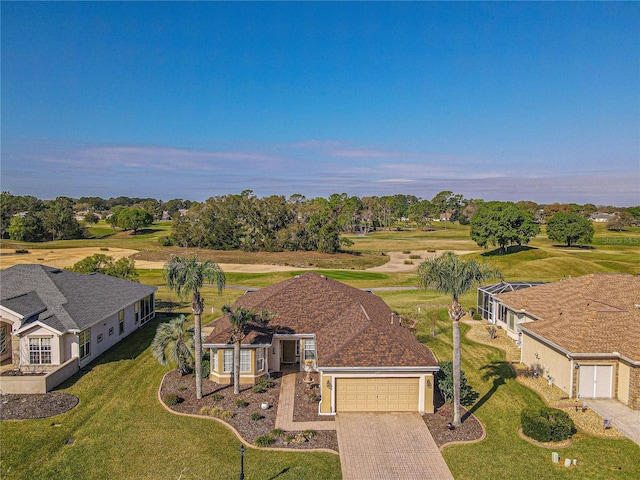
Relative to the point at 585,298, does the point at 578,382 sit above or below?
below

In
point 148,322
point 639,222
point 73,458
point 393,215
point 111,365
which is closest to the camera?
point 73,458

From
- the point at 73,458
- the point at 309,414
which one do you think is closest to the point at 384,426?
the point at 309,414

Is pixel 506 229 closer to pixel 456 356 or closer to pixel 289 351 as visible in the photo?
pixel 289 351

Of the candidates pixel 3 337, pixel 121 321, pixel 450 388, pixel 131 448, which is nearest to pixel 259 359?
pixel 131 448

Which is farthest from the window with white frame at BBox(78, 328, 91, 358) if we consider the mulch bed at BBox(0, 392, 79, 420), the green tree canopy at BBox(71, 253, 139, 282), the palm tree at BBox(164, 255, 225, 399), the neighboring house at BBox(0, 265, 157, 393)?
Answer: the green tree canopy at BBox(71, 253, 139, 282)

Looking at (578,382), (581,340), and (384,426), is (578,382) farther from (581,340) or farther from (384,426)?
(384,426)

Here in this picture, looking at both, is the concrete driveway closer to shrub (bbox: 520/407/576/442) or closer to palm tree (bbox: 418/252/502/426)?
palm tree (bbox: 418/252/502/426)
